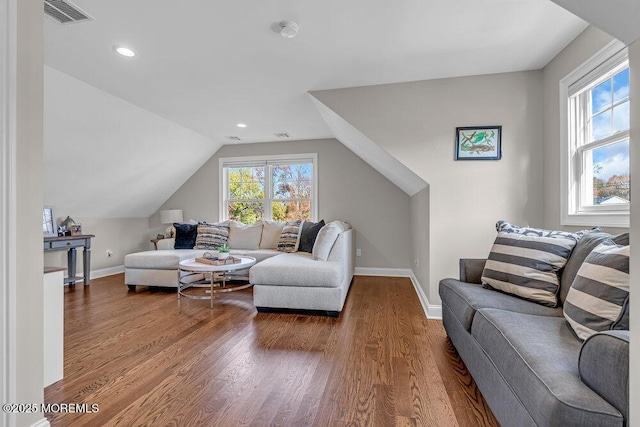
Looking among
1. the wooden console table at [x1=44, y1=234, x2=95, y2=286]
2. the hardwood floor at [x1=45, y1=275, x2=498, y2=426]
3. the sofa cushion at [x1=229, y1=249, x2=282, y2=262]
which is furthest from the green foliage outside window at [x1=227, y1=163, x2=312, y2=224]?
the hardwood floor at [x1=45, y1=275, x2=498, y2=426]

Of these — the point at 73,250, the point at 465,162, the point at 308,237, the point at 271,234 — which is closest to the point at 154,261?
the point at 73,250

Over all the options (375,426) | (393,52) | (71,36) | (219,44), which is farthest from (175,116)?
(375,426)

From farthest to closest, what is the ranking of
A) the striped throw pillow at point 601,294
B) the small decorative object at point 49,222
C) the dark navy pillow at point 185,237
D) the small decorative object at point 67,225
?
the dark navy pillow at point 185,237 < the small decorative object at point 67,225 < the small decorative object at point 49,222 < the striped throw pillow at point 601,294

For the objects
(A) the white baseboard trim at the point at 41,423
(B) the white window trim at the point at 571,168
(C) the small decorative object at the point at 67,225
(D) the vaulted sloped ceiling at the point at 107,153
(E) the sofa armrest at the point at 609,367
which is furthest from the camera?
(C) the small decorative object at the point at 67,225

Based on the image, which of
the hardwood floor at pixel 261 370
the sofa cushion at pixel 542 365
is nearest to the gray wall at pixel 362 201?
the hardwood floor at pixel 261 370

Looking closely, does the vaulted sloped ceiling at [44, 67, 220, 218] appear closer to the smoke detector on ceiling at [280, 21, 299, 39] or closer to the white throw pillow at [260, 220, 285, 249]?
the white throw pillow at [260, 220, 285, 249]

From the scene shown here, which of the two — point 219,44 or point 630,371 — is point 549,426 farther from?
point 219,44

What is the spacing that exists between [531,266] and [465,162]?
49.4 inches

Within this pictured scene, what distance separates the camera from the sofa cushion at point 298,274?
9.31ft

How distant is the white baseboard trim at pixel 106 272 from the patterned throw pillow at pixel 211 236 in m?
1.55

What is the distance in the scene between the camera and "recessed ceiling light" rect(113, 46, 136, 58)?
229cm

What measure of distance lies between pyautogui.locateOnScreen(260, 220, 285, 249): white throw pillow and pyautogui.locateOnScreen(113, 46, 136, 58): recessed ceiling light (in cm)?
295

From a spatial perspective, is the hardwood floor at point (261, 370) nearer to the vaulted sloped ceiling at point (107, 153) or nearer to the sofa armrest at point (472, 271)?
the sofa armrest at point (472, 271)

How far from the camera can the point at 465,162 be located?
2.75m
